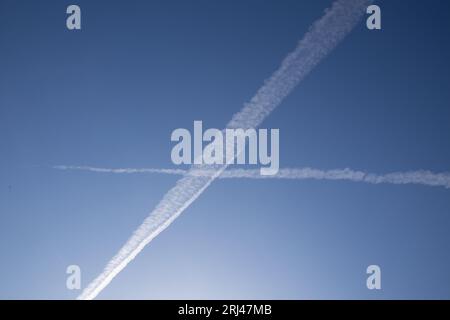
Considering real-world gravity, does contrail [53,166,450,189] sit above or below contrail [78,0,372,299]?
below

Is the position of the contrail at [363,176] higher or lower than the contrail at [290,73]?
lower

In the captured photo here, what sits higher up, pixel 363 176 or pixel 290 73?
pixel 290 73

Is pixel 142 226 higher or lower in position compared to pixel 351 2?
lower
